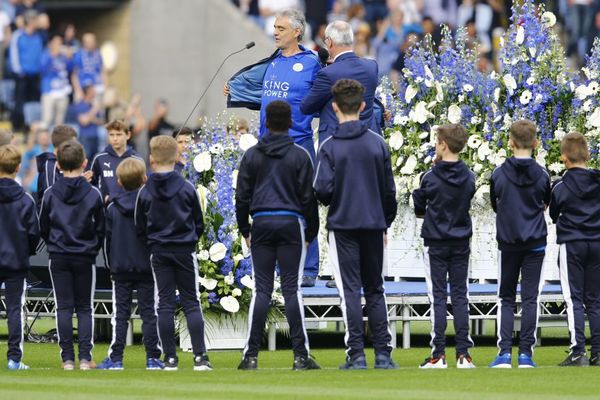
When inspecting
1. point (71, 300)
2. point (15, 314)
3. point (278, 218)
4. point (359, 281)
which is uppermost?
point (278, 218)

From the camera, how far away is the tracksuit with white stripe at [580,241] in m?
11.6

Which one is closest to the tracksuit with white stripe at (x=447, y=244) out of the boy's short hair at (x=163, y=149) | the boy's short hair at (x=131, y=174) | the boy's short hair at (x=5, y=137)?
the boy's short hair at (x=163, y=149)

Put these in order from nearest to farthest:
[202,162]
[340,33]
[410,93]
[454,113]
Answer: [340,33], [202,162], [454,113], [410,93]

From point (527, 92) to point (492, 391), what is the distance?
5833 millimetres

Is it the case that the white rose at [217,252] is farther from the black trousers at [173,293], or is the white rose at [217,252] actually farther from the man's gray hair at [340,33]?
the man's gray hair at [340,33]

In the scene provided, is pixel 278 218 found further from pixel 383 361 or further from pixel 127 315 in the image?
pixel 127 315

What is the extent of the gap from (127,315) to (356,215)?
202 cm

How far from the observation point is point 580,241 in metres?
11.6

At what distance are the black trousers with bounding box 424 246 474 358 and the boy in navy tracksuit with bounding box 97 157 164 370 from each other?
2.06 metres

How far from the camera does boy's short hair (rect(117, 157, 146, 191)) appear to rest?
38.6 ft

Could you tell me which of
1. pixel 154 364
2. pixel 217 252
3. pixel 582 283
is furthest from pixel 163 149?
pixel 582 283

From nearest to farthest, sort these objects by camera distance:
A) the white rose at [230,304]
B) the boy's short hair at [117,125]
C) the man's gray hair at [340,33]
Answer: the man's gray hair at [340,33]
the white rose at [230,304]
the boy's short hair at [117,125]

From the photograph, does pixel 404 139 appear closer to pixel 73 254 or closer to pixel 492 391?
pixel 73 254

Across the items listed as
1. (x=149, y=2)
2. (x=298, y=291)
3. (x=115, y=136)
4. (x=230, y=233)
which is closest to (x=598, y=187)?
(x=298, y=291)
